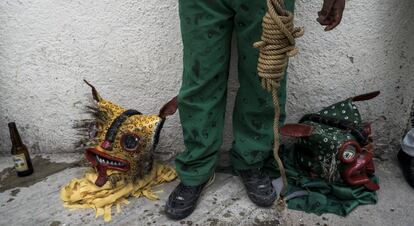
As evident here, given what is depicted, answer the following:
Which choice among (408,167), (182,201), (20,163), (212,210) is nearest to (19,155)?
(20,163)

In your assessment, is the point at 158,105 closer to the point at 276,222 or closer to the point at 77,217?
the point at 77,217

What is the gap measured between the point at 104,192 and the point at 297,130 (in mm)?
1083

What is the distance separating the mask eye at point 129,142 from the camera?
1.97m

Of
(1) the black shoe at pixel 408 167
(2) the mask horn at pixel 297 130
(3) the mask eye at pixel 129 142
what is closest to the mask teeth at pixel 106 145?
(3) the mask eye at pixel 129 142

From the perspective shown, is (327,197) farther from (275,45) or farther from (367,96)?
(275,45)

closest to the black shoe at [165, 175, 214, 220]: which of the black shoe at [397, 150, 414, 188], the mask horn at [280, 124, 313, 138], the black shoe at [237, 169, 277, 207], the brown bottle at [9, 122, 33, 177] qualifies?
the black shoe at [237, 169, 277, 207]

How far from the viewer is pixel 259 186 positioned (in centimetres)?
199

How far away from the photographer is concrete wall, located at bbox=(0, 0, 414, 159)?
2090 mm

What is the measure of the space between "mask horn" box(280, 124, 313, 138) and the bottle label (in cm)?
152

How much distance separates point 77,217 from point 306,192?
1184 millimetres

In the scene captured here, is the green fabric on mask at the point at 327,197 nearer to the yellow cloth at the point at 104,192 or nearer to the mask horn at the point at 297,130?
the mask horn at the point at 297,130

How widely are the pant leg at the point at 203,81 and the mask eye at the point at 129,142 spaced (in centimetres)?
24

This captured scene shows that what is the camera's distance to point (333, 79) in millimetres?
2191

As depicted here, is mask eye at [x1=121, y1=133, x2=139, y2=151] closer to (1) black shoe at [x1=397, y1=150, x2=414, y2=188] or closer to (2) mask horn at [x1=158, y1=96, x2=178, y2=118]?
(2) mask horn at [x1=158, y1=96, x2=178, y2=118]
